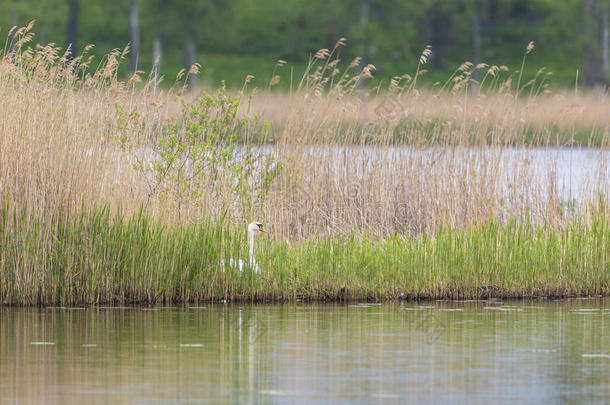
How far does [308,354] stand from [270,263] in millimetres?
3505

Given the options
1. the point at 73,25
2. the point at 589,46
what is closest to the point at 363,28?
the point at 589,46

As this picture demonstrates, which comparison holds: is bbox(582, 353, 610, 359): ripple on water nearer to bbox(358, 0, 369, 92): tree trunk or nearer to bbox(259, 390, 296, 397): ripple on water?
bbox(259, 390, 296, 397): ripple on water

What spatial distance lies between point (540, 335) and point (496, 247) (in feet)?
10.5

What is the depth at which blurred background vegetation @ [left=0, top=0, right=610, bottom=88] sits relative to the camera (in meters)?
66.4

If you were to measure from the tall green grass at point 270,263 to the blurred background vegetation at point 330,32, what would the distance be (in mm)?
44627

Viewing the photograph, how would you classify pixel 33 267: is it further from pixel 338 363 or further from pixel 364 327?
pixel 338 363

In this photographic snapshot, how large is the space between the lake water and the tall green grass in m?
0.42

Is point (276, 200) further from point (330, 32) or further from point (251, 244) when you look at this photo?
point (330, 32)

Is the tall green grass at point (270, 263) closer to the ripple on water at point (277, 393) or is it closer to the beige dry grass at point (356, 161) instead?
the beige dry grass at point (356, 161)

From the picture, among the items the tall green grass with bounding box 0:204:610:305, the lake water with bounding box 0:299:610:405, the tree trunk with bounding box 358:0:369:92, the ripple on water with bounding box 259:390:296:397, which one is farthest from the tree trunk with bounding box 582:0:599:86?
the ripple on water with bounding box 259:390:296:397

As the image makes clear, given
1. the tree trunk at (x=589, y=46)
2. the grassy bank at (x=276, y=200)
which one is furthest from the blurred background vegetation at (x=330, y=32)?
the grassy bank at (x=276, y=200)

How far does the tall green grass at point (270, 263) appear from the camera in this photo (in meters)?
12.1

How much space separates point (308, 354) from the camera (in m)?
9.24

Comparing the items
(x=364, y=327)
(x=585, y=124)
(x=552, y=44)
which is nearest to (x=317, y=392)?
(x=364, y=327)
